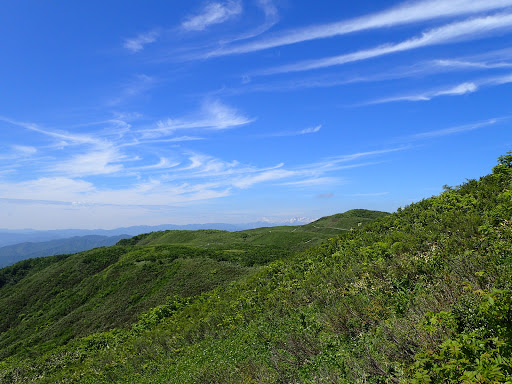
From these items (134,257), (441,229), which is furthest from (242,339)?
(134,257)

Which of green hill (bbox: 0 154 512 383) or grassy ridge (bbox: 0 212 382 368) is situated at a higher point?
green hill (bbox: 0 154 512 383)

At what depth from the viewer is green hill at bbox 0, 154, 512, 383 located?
475cm

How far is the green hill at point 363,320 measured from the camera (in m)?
4.75

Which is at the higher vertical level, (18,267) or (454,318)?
(454,318)

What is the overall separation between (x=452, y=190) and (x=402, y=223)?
392 cm

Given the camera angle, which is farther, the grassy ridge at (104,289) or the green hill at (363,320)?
the grassy ridge at (104,289)

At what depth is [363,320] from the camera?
25.9 ft

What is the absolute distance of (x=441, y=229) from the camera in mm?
12281

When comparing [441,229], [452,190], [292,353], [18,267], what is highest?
[452,190]

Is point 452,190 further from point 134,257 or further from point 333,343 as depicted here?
point 134,257

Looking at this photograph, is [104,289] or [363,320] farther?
[104,289]

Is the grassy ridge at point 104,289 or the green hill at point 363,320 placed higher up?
the green hill at point 363,320

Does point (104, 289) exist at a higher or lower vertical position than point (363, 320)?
lower

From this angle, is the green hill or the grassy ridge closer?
the green hill
